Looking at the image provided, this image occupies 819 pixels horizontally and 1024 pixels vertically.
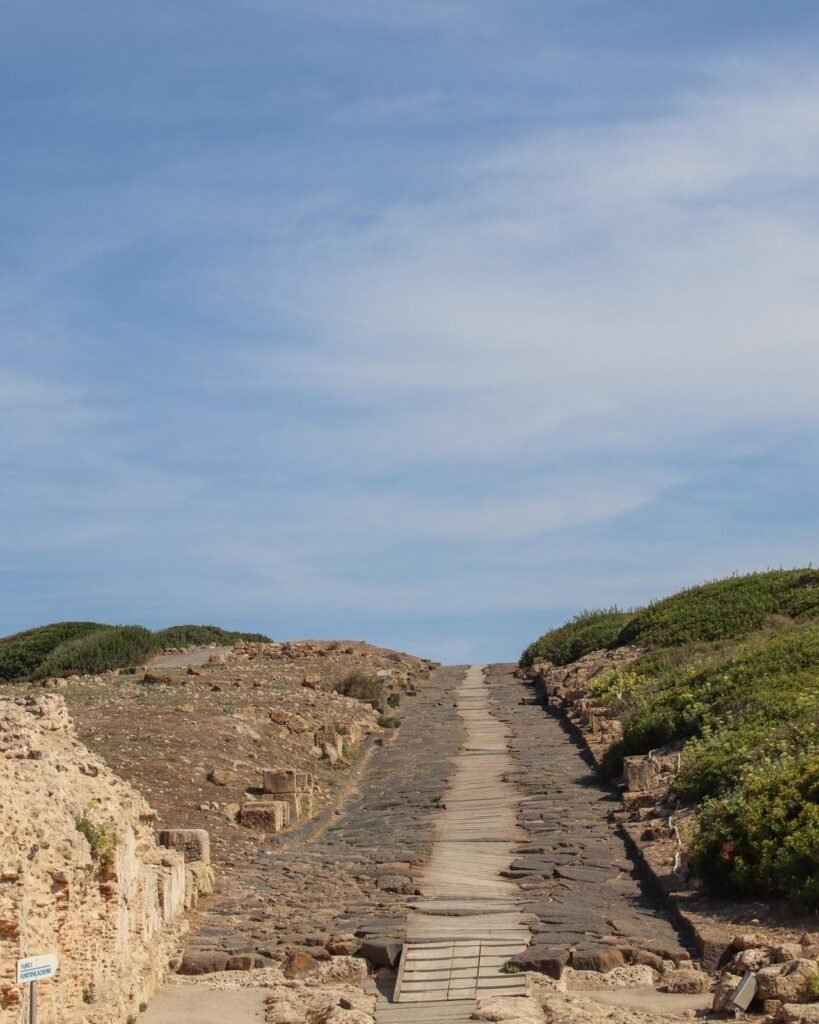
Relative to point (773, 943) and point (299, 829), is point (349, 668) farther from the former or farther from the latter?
point (773, 943)

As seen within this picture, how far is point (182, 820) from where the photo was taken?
17.1 meters

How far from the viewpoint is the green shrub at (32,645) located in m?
48.9

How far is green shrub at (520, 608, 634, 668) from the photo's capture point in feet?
127

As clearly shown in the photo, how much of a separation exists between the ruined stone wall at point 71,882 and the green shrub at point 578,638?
26.5 metres

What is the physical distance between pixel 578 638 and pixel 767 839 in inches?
1047

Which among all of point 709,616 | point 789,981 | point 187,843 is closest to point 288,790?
point 187,843

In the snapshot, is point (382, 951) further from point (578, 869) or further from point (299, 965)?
point (578, 869)

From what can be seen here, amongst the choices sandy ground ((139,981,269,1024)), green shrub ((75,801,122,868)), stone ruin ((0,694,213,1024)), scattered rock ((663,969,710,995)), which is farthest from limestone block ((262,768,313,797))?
scattered rock ((663,969,710,995))

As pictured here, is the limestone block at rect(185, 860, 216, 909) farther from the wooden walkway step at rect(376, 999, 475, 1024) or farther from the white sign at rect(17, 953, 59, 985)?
the white sign at rect(17, 953, 59, 985)

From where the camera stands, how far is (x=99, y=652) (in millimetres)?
45750

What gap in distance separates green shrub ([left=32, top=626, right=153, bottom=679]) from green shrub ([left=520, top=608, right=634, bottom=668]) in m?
13.9

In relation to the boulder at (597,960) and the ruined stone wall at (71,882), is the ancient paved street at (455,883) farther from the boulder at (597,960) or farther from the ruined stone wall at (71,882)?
the ruined stone wall at (71,882)

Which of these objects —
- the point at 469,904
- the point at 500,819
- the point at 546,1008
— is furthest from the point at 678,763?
the point at 546,1008

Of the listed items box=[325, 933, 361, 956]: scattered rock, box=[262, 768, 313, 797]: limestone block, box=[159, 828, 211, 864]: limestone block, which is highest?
box=[262, 768, 313, 797]: limestone block
